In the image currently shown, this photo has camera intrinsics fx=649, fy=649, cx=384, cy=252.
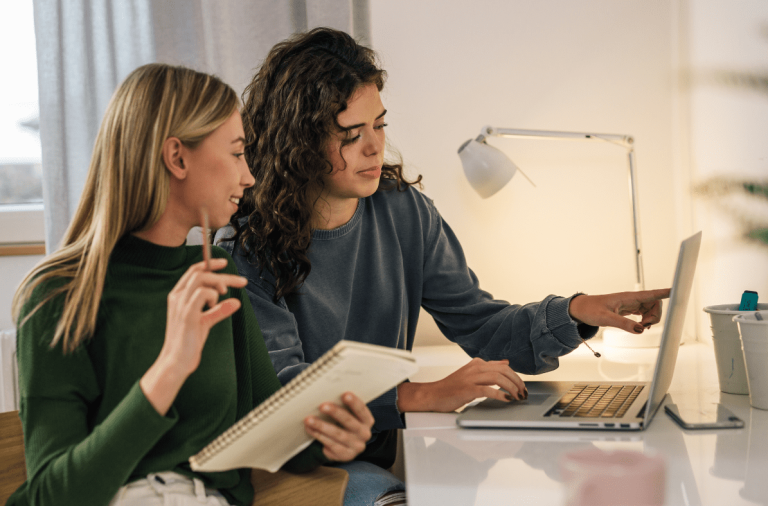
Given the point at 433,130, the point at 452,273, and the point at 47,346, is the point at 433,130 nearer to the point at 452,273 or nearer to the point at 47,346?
the point at 452,273

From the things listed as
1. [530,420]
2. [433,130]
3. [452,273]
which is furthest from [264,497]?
[433,130]

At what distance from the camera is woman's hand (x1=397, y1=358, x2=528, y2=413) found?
2.98ft

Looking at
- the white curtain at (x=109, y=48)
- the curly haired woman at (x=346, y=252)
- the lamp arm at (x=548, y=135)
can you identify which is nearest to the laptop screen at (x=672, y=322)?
the curly haired woman at (x=346, y=252)

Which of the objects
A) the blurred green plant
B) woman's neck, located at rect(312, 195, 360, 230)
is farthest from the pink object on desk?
woman's neck, located at rect(312, 195, 360, 230)

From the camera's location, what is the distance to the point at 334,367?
0.57 meters

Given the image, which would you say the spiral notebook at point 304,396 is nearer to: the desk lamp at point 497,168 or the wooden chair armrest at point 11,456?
the wooden chair armrest at point 11,456

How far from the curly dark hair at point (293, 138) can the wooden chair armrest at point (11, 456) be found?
0.41 meters

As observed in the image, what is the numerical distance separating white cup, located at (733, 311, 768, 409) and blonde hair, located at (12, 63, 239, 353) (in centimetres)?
74

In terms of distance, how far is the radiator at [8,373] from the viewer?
1626mm

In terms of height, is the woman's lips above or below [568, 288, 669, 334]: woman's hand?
above

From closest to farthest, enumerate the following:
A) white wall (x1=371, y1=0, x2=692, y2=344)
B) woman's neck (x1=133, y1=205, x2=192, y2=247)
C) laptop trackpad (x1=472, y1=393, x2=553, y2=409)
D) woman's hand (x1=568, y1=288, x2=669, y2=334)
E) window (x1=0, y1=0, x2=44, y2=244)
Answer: woman's neck (x1=133, y1=205, x2=192, y2=247) → laptop trackpad (x1=472, y1=393, x2=553, y2=409) → woman's hand (x1=568, y1=288, x2=669, y2=334) → white wall (x1=371, y1=0, x2=692, y2=344) → window (x1=0, y1=0, x2=44, y2=244)

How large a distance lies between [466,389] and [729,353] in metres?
0.41

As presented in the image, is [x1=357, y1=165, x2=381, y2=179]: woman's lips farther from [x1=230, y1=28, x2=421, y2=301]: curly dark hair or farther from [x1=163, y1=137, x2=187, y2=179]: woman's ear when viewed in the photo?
Result: [x1=163, y1=137, x2=187, y2=179]: woman's ear

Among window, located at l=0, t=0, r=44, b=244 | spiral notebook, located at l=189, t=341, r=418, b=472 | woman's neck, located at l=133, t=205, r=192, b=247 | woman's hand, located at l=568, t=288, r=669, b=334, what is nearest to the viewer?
spiral notebook, located at l=189, t=341, r=418, b=472
